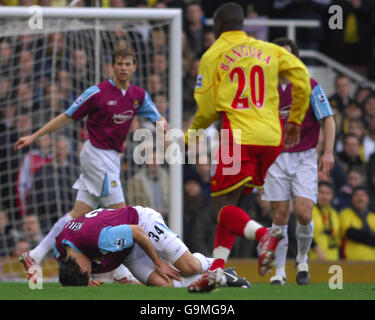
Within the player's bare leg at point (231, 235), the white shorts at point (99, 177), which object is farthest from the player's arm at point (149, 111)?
the player's bare leg at point (231, 235)

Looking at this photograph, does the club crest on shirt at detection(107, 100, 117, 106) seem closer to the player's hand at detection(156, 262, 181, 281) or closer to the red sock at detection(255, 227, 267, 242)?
the player's hand at detection(156, 262, 181, 281)

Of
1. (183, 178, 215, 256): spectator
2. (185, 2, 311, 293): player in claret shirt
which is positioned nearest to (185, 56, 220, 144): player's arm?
(185, 2, 311, 293): player in claret shirt

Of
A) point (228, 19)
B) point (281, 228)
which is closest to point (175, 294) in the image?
point (228, 19)

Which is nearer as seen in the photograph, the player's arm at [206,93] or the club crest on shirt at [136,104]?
the player's arm at [206,93]

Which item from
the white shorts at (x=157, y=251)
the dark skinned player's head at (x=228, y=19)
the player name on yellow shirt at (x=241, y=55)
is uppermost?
the dark skinned player's head at (x=228, y=19)

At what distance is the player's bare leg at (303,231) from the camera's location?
323 inches

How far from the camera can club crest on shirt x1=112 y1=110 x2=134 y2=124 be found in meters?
8.59

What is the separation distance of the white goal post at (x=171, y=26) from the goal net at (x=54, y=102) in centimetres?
7

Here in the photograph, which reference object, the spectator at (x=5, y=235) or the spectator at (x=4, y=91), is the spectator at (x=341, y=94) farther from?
the spectator at (x=5, y=235)

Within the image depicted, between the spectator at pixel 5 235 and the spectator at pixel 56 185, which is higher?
the spectator at pixel 56 185

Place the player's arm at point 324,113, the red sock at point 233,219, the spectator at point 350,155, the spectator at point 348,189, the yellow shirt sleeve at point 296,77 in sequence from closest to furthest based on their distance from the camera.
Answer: the red sock at point 233,219, the yellow shirt sleeve at point 296,77, the player's arm at point 324,113, the spectator at point 348,189, the spectator at point 350,155

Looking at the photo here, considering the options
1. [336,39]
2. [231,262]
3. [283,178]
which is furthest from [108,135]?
[336,39]

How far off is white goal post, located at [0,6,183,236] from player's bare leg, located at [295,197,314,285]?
2014 millimetres

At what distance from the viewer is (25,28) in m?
10.6
